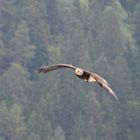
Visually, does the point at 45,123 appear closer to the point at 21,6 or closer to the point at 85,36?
the point at 85,36

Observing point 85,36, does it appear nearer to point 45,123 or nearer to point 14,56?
point 14,56

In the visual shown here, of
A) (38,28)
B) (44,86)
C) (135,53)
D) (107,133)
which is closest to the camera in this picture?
(107,133)

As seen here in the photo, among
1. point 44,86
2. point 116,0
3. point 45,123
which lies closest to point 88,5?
point 116,0

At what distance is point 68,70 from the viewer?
61219 millimetres

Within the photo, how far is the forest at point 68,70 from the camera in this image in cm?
6006

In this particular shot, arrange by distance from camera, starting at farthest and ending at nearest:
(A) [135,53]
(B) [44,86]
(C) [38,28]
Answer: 1. (C) [38,28]
2. (A) [135,53]
3. (B) [44,86]

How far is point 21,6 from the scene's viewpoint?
75.6 meters

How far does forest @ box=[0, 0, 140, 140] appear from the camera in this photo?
60.1m

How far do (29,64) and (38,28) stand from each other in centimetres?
454

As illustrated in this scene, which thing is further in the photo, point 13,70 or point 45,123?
point 13,70

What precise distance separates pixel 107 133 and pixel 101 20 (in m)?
14.4

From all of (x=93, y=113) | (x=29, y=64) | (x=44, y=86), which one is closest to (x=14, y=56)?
(x=29, y=64)

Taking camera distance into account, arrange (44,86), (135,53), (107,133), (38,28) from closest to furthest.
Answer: (107,133)
(44,86)
(135,53)
(38,28)

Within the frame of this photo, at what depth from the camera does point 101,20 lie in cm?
7212
